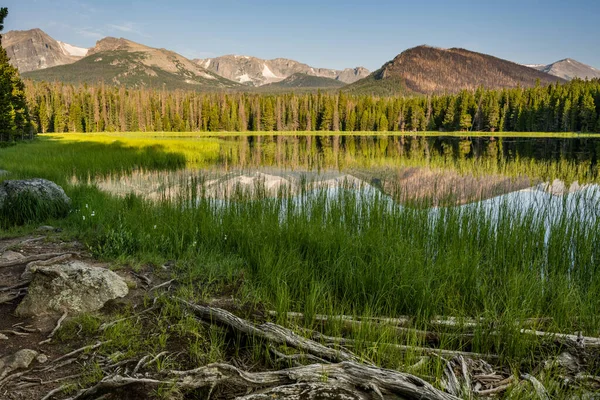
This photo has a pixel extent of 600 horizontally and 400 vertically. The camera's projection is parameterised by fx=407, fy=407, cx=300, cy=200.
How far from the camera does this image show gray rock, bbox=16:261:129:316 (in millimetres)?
4398

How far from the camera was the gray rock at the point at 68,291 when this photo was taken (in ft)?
14.4

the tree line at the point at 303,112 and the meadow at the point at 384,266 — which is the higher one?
the tree line at the point at 303,112

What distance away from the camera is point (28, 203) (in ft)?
29.2

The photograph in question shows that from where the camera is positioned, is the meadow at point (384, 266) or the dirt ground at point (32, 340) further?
the meadow at point (384, 266)

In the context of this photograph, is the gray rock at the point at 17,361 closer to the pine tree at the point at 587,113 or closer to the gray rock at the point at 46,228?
the gray rock at the point at 46,228

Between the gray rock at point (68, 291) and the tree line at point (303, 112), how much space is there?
98.2 metres

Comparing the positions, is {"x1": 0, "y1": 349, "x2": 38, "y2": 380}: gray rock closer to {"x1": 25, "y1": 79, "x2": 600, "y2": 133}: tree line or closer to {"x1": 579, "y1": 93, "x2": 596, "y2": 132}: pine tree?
{"x1": 579, "y1": 93, "x2": 596, "y2": 132}: pine tree

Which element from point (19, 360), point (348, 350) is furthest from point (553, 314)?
point (19, 360)

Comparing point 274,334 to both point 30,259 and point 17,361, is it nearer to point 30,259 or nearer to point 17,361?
point 17,361

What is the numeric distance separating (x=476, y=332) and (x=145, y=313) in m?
3.55

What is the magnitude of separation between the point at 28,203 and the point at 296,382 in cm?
834

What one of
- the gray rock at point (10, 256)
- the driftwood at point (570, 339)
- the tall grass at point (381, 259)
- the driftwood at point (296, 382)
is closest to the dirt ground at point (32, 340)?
the gray rock at point (10, 256)

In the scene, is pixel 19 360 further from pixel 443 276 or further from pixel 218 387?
pixel 443 276

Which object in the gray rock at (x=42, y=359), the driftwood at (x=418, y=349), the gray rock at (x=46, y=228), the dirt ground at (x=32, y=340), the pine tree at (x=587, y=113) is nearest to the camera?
the dirt ground at (x=32, y=340)
